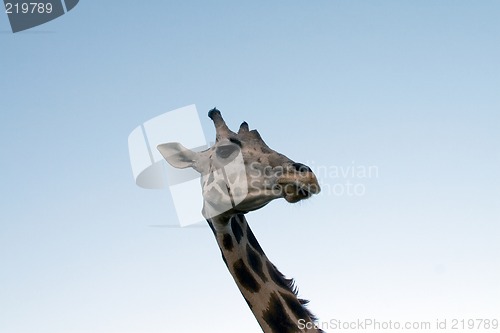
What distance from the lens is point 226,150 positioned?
735cm

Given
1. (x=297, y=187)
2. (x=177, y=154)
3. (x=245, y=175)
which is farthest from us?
(x=177, y=154)

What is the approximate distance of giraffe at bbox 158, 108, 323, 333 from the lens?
689 cm

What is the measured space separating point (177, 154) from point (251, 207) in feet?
4.38

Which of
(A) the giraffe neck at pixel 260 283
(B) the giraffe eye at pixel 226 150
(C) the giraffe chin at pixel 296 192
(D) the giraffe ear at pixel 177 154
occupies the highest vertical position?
(D) the giraffe ear at pixel 177 154

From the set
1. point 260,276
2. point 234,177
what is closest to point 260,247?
point 260,276

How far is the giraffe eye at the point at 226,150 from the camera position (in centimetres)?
732

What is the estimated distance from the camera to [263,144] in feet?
24.6

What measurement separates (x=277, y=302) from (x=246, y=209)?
3.61 ft

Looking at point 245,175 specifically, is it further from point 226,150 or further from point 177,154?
point 177,154

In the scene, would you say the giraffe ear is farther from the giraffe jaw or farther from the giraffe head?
the giraffe jaw

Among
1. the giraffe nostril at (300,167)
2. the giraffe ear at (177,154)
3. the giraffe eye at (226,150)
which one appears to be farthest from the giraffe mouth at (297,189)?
the giraffe ear at (177,154)

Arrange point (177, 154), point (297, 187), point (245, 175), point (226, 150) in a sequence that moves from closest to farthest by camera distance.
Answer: point (297, 187), point (245, 175), point (226, 150), point (177, 154)

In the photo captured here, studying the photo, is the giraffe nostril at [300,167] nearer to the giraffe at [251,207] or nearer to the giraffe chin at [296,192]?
the giraffe at [251,207]

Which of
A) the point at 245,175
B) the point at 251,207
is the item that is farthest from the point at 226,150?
the point at 251,207
